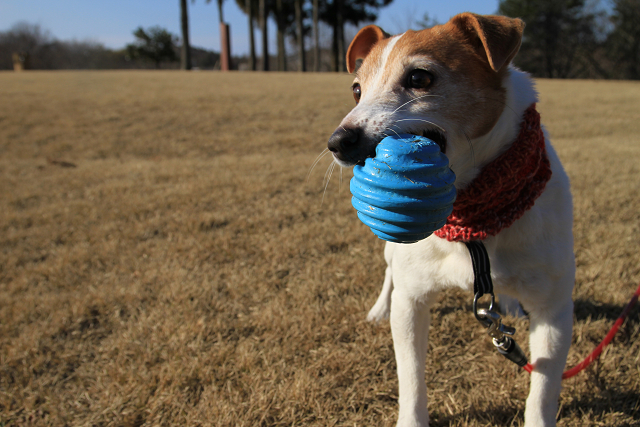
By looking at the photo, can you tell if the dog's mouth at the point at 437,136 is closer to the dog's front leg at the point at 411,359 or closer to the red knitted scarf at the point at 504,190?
the red knitted scarf at the point at 504,190

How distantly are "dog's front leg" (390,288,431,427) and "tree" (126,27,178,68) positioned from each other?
49.6m

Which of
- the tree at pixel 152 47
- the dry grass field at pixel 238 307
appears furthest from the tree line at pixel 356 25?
the dry grass field at pixel 238 307

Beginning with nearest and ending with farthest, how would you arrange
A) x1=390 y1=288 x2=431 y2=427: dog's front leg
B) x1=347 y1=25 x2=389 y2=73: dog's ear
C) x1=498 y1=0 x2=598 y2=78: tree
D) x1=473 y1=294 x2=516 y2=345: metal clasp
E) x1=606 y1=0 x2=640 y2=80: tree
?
x1=473 y1=294 x2=516 y2=345: metal clasp < x1=390 y1=288 x2=431 y2=427: dog's front leg < x1=347 y1=25 x2=389 y2=73: dog's ear < x1=606 y1=0 x2=640 y2=80: tree < x1=498 y1=0 x2=598 y2=78: tree

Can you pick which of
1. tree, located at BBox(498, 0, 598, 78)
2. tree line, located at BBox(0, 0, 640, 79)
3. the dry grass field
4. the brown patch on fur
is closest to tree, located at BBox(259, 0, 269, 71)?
tree line, located at BBox(0, 0, 640, 79)

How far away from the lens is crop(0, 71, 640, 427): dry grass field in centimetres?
237

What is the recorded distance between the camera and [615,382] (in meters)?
2.40

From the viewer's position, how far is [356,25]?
1524 inches

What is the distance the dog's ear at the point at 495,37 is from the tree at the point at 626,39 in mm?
33790

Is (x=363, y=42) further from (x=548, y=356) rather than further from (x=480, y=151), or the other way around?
(x=548, y=356)

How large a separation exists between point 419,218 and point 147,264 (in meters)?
3.22

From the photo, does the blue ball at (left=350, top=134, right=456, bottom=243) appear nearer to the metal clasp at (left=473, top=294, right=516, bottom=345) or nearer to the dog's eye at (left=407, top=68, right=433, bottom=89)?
the dog's eye at (left=407, top=68, right=433, bottom=89)

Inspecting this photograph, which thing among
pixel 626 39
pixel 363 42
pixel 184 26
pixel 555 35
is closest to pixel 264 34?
pixel 184 26

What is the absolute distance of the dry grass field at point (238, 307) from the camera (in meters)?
2.37

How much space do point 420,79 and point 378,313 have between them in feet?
5.71
